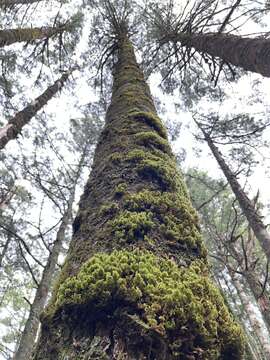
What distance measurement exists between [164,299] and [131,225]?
46 centimetres

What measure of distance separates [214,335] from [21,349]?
20.6ft

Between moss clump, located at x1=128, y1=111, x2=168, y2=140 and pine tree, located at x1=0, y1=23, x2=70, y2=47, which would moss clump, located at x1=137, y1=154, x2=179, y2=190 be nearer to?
moss clump, located at x1=128, y1=111, x2=168, y2=140

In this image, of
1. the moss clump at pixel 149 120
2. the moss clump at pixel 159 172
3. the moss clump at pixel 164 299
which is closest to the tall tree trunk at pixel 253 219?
the moss clump at pixel 149 120

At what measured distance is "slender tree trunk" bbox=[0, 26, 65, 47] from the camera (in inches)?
295

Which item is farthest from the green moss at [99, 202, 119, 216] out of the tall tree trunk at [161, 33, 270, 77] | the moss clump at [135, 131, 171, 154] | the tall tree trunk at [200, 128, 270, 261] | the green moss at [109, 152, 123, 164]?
the tall tree trunk at [200, 128, 270, 261]

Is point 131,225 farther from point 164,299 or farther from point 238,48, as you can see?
point 238,48

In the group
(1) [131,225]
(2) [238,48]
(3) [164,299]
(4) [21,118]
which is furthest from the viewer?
(4) [21,118]

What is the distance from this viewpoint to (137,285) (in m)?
1.07

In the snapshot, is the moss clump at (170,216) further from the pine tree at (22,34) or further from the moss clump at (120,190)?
the pine tree at (22,34)

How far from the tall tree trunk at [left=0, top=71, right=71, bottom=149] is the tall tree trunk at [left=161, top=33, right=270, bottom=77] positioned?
4.69m

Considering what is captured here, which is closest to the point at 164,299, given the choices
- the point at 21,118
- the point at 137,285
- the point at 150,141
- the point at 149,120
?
the point at 137,285

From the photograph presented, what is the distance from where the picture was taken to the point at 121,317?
1.01 metres

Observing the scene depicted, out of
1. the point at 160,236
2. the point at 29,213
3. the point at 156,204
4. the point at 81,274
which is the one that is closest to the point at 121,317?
the point at 81,274

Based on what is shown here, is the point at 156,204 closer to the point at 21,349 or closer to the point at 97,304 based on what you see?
the point at 97,304
